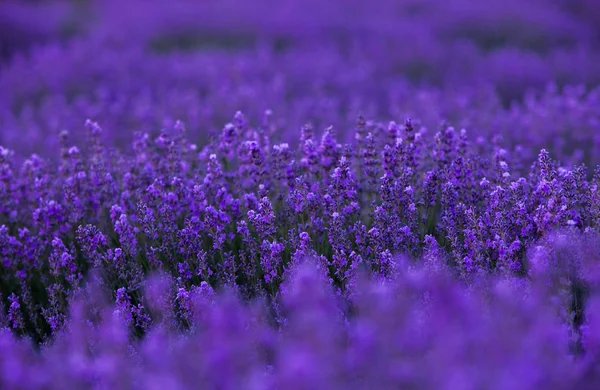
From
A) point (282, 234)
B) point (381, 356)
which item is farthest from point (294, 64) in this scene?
point (381, 356)

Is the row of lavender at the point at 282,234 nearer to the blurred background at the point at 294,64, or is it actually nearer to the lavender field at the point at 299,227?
the lavender field at the point at 299,227

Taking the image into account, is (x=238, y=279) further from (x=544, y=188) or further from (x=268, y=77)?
(x=268, y=77)

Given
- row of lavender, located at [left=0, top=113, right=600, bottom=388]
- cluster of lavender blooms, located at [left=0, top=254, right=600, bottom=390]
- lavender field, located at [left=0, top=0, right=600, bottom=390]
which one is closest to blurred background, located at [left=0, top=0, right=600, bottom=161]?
lavender field, located at [left=0, top=0, right=600, bottom=390]

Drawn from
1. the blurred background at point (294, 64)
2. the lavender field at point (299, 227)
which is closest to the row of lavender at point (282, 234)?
the lavender field at point (299, 227)

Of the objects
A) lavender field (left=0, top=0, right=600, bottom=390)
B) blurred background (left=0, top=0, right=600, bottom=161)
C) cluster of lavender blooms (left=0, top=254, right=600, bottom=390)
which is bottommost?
cluster of lavender blooms (left=0, top=254, right=600, bottom=390)

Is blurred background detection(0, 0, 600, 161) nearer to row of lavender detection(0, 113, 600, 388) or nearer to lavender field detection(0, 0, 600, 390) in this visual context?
lavender field detection(0, 0, 600, 390)

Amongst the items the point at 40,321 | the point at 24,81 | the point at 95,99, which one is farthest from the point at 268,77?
the point at 40,321

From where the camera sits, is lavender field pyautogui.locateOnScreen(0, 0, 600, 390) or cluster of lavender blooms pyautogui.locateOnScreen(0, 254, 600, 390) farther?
lavender field pyautogui.locateOnScreen(0, 0, 600, 390)
